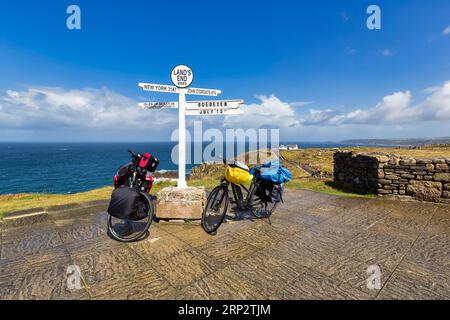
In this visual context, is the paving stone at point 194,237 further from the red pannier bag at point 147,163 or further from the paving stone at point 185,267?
the red pannier bag at point 147,163

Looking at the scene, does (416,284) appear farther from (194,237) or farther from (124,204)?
(124,204)

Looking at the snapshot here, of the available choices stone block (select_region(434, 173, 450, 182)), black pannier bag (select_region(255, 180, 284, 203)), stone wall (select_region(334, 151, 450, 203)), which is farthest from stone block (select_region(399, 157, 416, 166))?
black pannier bag (select_region(255, 180, 284, 203))

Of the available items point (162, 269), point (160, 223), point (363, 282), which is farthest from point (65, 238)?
point (363, 282)

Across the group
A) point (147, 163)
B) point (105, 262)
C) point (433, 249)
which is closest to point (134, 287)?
point (105, 262)

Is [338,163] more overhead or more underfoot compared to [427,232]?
more overhead

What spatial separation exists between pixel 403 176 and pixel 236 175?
5673 millimetres

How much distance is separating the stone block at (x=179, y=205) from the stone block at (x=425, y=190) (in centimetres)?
634

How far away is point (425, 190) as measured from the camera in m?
5.98

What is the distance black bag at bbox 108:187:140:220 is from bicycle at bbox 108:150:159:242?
11cm

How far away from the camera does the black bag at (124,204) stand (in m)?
3.29

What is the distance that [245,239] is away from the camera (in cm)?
362

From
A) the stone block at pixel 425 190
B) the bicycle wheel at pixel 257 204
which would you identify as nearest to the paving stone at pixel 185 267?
the bicycle wheel at pixel 257 204
